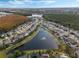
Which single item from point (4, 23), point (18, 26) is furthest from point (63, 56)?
point (4, 23)

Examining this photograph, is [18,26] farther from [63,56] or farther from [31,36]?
[63,56]

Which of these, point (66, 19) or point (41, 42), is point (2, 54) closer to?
point (41, 42)

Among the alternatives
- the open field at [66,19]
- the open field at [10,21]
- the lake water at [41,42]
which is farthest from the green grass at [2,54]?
the open field at [66,19]

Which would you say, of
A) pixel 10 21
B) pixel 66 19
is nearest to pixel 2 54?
pixel 10 21

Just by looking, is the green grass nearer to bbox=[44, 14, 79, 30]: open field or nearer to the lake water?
the lake water

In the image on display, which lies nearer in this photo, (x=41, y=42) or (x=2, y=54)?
(x=2, y=54)

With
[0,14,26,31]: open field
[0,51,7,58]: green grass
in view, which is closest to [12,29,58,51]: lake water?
[0,51,7,58]: green grass
